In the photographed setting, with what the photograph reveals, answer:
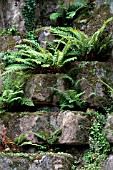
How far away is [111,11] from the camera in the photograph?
27.7ft

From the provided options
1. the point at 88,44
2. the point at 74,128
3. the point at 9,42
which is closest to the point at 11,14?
the point at 9,42

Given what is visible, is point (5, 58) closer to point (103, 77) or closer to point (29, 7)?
point (29, 7)

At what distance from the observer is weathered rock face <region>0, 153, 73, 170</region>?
5586 millimetres

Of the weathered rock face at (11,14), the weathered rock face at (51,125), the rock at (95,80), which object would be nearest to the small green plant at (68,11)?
the weathered rock face at (11,14)

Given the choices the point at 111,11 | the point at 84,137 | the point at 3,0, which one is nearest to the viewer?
the point at 84,137

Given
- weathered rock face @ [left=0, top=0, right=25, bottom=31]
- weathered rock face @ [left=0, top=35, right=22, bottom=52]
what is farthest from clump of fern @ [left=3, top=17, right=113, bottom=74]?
weathered rock face @ [left=0, top=0, right=25, bottom=31]

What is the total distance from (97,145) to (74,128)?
0.63 metres

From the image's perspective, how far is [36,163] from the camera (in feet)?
18.5

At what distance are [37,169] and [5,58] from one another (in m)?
4.11

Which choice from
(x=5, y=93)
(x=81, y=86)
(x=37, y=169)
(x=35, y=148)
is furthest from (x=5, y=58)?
(x=37, y=169)

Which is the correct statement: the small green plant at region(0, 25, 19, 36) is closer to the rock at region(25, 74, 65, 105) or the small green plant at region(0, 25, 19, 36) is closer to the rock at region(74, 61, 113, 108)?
the rock at region(25, 74, 65, 105)

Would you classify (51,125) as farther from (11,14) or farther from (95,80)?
(11,14)

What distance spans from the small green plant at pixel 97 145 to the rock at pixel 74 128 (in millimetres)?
151

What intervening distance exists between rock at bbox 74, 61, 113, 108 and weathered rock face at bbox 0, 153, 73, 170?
6.01 ft
